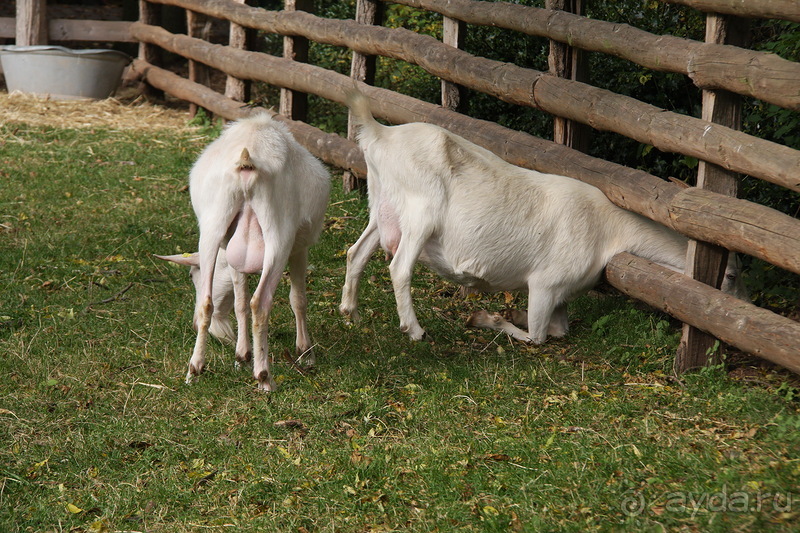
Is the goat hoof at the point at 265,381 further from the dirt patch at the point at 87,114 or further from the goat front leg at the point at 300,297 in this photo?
the dirt patch at the point at 87,114

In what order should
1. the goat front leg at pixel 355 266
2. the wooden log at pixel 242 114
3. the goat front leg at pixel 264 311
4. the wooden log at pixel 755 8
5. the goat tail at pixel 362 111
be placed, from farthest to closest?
the wooden log at pixel 242 114 < the goat front leg at pixel 355 266 < the goat tail at pixel 362 111 < the goat front leg at pixel 264 311 < the wooden log at pixel 755 8

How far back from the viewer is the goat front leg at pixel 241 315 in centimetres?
435

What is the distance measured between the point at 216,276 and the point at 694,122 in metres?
2.68

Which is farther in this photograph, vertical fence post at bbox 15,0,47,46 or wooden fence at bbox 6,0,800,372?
vertical fence post at bbox 15,0,47,46

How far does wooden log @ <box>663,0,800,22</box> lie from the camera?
3943 millimetres

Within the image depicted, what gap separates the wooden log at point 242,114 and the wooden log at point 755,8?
2578mm

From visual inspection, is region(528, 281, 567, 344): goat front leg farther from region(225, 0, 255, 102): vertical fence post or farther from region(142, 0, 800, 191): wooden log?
Result: region(225, 0, 255, 102): vertical fence post

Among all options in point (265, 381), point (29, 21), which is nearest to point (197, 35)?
point (29, 21)

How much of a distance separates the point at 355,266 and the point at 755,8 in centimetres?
263

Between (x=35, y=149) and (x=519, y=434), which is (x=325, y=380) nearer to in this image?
(x=519, y=434)

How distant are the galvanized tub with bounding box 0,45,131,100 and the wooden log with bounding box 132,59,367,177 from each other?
60 cm

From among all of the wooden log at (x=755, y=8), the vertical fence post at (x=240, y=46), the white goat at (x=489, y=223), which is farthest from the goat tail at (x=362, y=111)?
the vertical fence post at (x=240, y=46)

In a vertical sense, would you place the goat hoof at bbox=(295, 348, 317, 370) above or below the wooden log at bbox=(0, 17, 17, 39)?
below

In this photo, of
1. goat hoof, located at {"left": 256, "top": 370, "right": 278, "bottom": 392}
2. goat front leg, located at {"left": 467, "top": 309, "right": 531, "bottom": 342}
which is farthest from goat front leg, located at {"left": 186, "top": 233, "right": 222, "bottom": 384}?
goat front leg, located at {"left": 467, "top": 309, "right": 531, "bottom": 342}
